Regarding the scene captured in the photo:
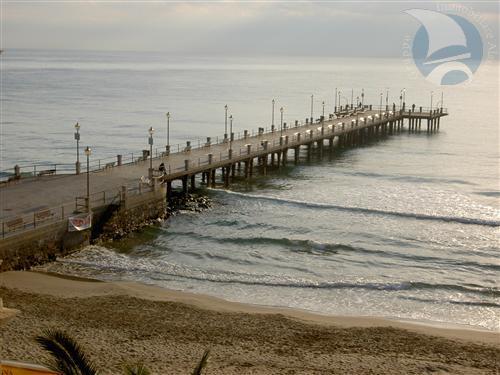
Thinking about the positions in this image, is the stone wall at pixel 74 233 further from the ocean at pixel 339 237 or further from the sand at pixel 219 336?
the sand at pixel 219 336

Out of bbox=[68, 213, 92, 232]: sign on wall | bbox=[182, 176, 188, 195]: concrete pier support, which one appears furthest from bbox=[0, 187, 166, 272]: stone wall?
bbox=[182, 176, 188, 195]: concrete pier support

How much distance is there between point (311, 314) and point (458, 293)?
222 inches

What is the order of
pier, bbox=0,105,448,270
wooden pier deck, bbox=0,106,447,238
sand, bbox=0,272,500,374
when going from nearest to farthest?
sand, bbox=0,272,500,374
pier, bbox=0,105,448,270
wooden pier deck, bbox=0,106,447,238

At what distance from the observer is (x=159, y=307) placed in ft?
68.1

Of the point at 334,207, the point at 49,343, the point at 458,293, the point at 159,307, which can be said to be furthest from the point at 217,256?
the point at 49,343

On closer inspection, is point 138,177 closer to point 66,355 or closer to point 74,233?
point 74,233

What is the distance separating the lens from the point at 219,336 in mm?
18562

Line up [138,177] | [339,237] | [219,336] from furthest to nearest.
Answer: [138,177], [339,237], [219,336]

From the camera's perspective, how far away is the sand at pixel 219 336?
54.9 feet

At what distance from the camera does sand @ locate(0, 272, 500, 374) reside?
16719 millimetres

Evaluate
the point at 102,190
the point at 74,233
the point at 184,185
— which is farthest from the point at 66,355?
the point at 184,185

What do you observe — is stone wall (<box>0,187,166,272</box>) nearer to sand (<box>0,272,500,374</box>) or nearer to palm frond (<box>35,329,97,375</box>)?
sand (<box>0,272,500,374</box>)

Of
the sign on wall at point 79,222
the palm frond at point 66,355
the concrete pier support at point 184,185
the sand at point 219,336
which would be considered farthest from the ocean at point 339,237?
the palm frond at point 66,355

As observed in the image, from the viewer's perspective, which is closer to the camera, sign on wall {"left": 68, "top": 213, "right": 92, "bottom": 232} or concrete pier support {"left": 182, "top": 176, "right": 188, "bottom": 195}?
sign on wall {"left": 68, "top": 213, "right": 92, "bottom": 232}
